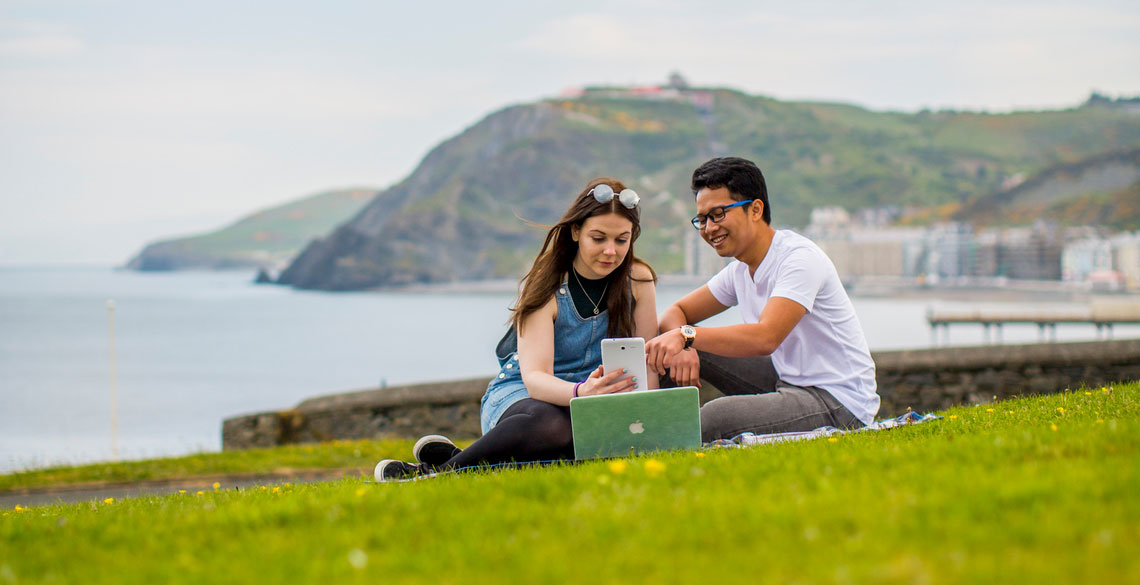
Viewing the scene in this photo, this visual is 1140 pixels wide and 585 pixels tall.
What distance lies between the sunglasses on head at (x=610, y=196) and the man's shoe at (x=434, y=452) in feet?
5.71

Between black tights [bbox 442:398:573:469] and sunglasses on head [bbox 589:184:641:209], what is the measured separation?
4.14 ft

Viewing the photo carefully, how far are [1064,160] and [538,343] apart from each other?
171437 millimetres

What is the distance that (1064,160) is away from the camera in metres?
152

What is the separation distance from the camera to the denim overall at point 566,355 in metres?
5.41

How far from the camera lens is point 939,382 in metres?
11.1

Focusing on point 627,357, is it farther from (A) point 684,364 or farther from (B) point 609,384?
(A) point 684,364

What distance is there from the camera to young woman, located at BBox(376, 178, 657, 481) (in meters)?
4.90

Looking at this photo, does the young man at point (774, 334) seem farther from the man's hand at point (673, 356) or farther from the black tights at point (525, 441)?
the black tights at point (525, 441)

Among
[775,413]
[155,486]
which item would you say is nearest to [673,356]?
[775,413]

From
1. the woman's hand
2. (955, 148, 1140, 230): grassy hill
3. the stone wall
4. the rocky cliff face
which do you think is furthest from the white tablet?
the rocky cliff face

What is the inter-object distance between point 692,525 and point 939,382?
30.1 ft

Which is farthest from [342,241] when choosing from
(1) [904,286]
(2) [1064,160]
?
(2) [1064,160]

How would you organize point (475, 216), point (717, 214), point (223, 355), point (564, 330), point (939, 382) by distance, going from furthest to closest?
1. point (475, 216)
2. point (223, 355)
3. point (939, 382)
4. point (717, 214)
5. point (564, 330)

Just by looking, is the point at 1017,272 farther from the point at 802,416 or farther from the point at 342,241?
the point at 802,416
